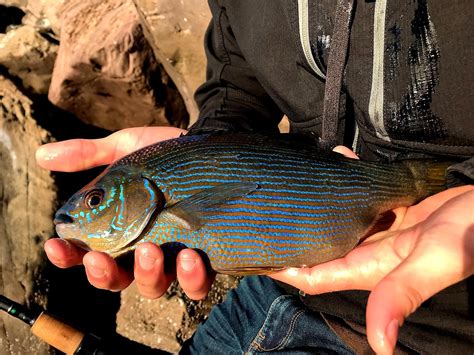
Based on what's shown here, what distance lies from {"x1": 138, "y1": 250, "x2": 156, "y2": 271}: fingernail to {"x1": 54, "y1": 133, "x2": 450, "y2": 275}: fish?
0.08 m

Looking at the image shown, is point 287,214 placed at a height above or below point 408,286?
below

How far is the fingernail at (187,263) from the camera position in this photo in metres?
1.89

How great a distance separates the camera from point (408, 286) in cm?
136

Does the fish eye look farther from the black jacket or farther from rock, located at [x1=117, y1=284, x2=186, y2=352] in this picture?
rock, located at [x1=117, y1=284, x2=186, y2=352]

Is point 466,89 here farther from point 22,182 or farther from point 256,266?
point 22,182

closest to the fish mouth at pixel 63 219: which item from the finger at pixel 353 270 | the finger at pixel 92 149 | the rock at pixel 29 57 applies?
the finger at pixel 92 149

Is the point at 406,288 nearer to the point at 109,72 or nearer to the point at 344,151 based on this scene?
the point at 344,151

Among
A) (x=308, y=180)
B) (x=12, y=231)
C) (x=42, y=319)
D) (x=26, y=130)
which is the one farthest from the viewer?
(x=26, y=130)

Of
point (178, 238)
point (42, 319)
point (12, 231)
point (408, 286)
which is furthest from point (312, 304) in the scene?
point (12, 231)

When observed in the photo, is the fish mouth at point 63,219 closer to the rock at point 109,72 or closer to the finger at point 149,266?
the finger at point 149,266

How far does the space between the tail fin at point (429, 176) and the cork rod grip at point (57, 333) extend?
1.97 meters

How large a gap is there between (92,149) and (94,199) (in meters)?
0.72

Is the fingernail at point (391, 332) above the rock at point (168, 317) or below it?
above

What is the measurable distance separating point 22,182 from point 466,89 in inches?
134
